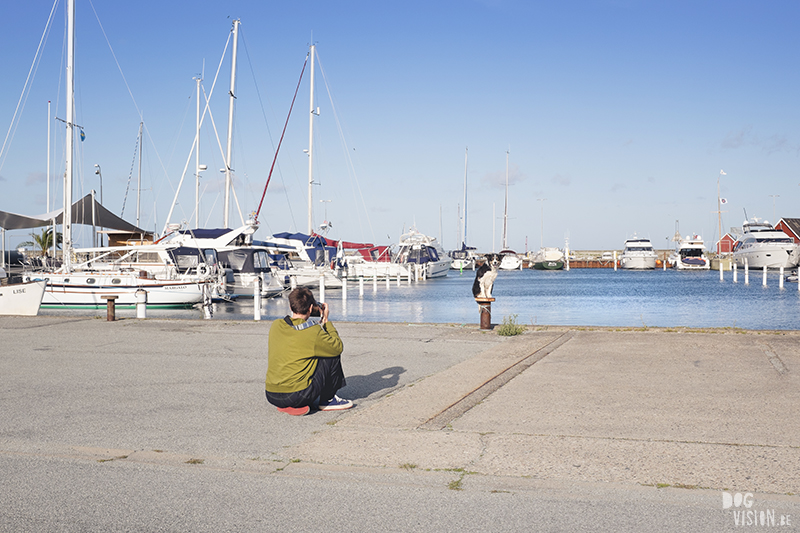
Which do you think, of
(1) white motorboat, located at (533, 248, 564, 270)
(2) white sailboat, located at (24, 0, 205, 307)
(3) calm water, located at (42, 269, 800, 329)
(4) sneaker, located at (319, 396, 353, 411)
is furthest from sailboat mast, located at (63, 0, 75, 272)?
(1) white motorboat, located at (533, 248, 564, 270)

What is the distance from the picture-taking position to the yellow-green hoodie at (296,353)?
6.84 metres

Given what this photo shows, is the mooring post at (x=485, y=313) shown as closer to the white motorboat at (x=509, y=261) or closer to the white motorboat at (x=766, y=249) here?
the white motorboat at (x=766, y=249)

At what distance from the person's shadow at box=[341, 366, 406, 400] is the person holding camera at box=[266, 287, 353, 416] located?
1.18 meters

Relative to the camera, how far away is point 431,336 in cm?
1373

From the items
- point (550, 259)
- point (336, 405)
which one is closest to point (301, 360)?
point (336, 405)

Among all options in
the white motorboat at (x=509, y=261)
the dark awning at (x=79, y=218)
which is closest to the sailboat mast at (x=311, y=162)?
the dark awning at (x=79, y=218)

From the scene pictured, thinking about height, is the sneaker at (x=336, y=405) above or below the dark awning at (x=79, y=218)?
below

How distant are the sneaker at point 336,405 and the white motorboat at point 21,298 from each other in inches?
685

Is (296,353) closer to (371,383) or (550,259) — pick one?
(371,383)

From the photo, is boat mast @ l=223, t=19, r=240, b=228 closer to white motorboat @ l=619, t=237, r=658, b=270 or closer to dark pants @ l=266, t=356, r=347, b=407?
dark pants @ l=266, t=356, r=347, b=407

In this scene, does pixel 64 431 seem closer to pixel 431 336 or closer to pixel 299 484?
pixel 299 484

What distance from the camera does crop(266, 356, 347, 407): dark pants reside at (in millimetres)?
6824

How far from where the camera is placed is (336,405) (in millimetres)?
7223

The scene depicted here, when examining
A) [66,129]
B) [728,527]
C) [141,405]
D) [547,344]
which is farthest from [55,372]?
[66,129]
